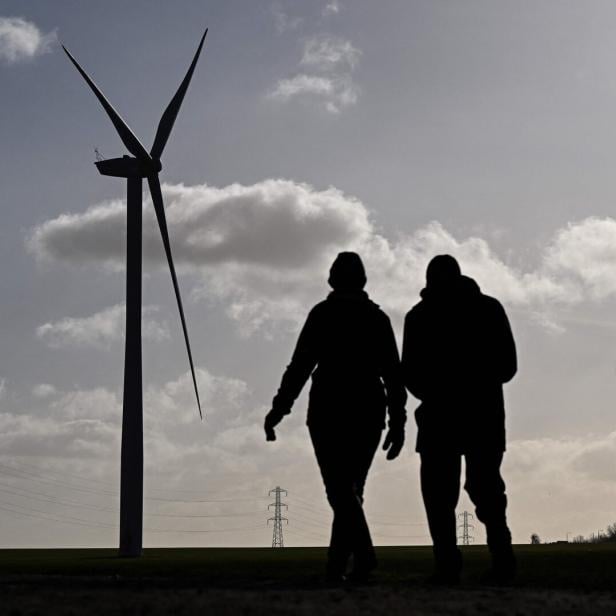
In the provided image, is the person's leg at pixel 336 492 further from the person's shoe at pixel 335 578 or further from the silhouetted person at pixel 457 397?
the silhouetted person at pixel 457 397

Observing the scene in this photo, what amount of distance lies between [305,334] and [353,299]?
0.59 meters

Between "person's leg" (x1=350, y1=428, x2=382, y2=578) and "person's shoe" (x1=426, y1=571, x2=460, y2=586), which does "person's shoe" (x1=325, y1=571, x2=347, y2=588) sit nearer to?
"person's leg" (x1=350, y1=428, x2=382, y2=578)

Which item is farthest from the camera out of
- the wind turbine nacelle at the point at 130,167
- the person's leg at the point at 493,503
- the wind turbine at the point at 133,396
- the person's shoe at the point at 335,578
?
the wind turbine nacelle at the point at 130,167

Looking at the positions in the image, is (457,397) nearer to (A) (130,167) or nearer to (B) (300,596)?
(B) (300,596)

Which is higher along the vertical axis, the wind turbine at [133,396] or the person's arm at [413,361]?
the wind turbine at [133,396]

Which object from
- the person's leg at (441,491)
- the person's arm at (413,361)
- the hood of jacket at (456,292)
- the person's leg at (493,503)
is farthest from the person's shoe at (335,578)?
the hood of jacket at (456,292)

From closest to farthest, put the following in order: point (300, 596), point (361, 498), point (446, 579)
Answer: point (300, 596)
point (446, 579)
point (361, 498)

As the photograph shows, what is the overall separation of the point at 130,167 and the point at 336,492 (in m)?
29.2

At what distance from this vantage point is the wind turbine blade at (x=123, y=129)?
127 ft

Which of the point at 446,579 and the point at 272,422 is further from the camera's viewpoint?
the point at 272,422

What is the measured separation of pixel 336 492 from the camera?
10797 millimetres

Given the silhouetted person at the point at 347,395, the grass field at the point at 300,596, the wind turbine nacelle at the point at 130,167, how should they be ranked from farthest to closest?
1. the wind turbine nacelle at the point at 130,167
2. the silhouetted person at the point at 347,395
3. the grass field at the point at 300,596

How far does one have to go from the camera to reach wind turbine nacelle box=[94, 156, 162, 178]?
38594mm

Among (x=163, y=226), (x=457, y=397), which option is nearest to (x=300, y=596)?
(x=457, y=397)
